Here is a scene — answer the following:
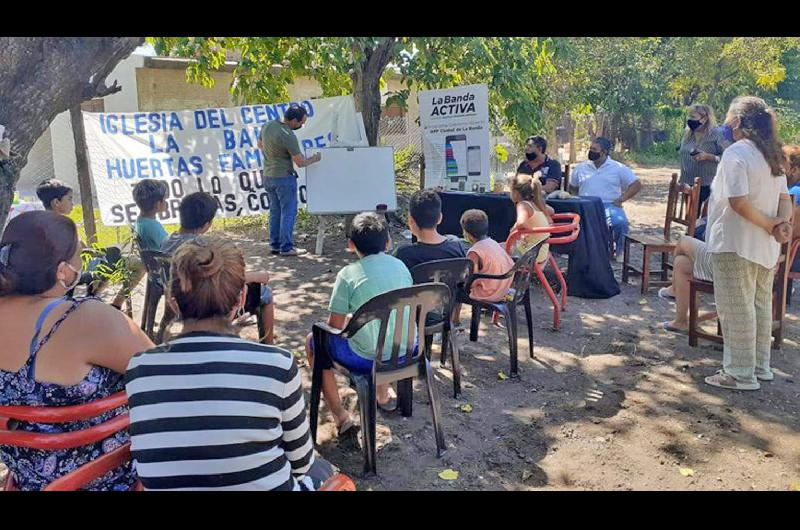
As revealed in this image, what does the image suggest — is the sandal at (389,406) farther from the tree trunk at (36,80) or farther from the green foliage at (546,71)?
the green foliage at (546,71)

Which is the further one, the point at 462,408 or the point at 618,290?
the point at 618,290

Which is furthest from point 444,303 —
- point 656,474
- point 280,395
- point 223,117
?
point 223,117

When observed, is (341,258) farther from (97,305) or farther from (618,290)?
(97,305)

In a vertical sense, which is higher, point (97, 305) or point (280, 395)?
point (97, 305)

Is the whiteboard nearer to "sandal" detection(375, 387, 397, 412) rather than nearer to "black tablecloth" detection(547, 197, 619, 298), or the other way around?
"black tablecloth" detection(547, 197, 619, 298)

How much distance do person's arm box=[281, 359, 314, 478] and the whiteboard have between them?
6.21 meters

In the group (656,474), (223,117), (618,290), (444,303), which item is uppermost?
(223,117)

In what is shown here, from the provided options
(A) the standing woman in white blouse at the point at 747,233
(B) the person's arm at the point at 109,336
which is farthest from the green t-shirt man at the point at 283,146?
(B) the person's arm at the point at 109,336

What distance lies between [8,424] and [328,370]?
164 centimetres

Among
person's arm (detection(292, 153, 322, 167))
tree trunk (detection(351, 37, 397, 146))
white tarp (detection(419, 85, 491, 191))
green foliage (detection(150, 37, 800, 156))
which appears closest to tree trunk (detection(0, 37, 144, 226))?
green foliage (detection(150, 37, 800, 156))

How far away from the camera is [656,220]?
10570mm

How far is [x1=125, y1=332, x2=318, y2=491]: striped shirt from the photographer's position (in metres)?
1.82

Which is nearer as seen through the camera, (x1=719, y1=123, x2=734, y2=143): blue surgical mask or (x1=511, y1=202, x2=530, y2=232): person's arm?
(x1=719, y1=123, x2=734, y2=143): blue surgical mask

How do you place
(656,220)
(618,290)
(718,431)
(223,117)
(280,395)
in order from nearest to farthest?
(280,395) < (718,431) < (618,290) < (223,117) < (656,220)
